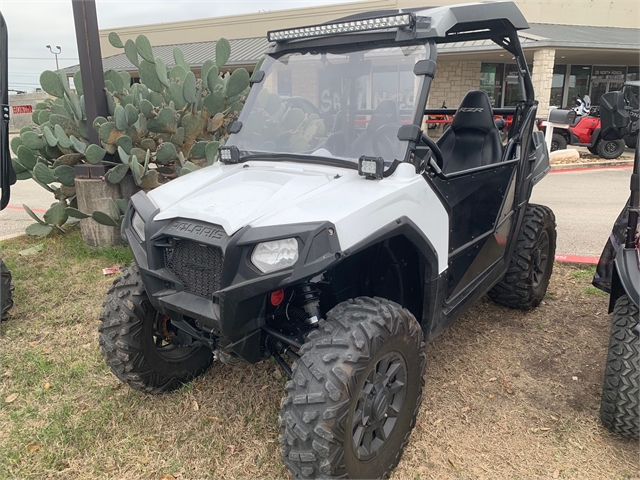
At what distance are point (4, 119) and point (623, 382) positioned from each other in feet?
13.9

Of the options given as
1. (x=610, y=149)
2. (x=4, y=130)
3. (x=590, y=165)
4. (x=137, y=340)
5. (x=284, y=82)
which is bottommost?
(x=590, y=165)

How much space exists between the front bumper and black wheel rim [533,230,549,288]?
2.67 meters

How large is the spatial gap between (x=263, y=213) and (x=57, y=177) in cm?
446

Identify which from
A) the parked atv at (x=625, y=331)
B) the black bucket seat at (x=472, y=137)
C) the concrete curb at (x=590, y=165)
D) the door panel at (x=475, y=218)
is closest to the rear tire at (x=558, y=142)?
the concrete curb at (x=590, y=165)

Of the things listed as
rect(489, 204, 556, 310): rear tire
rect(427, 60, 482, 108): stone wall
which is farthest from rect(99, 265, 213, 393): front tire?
rect(427, 60, 482, 108): stone wall

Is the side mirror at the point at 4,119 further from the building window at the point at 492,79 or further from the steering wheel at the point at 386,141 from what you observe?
the building window at the point at 492,79

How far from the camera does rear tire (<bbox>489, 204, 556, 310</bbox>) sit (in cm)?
397

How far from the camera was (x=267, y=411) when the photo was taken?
299 cm

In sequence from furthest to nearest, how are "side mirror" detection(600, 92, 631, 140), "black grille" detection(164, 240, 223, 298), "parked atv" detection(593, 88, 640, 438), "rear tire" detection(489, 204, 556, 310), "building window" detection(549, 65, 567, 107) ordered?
"building window" detection(549, 65, 567, 107), "rear tire" detection(489, 204, 556, 310), "side mirror" detection(600, 92, 631, 140), "parked atv" detection(593, 88, 640, 438), "black grille" detection(164, 240, 223, 298)

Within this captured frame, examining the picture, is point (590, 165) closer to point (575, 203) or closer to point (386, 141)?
point (575, 203)

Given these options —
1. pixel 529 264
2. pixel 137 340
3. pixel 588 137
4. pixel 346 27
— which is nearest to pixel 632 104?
pixel 529 264

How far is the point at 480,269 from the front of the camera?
3.38 m

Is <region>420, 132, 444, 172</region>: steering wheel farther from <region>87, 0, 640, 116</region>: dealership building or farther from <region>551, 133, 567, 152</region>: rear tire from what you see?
<region>551, 133, 567, 152</region>: rear tire

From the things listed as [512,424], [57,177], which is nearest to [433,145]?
[512,424]
